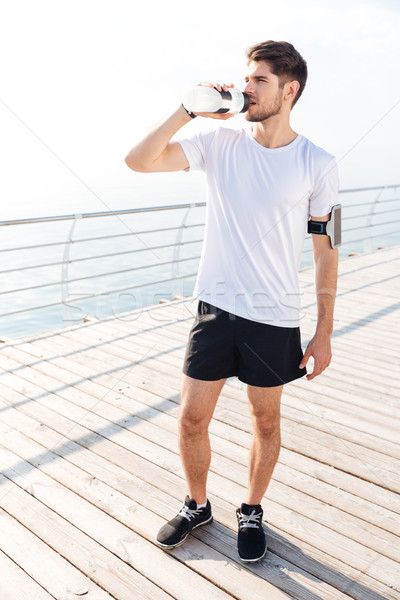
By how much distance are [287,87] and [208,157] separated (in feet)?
0.98

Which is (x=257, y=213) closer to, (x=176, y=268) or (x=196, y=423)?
(x=196, y=423)

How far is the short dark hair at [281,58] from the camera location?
1380 mm

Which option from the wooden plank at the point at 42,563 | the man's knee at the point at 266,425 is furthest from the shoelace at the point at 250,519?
the wooden plank at the point at 42,563

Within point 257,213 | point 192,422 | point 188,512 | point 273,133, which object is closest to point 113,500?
point 188,512

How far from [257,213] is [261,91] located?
0.34m

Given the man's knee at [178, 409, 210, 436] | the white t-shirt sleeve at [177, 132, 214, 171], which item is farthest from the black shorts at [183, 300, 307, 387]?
the white t-shirt sleeve at [177, 132, 214, 171]

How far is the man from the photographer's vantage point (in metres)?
1.40

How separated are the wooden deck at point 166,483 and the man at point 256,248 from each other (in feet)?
0.43

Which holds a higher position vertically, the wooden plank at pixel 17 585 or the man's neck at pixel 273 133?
the man's neck at pixel 273 133

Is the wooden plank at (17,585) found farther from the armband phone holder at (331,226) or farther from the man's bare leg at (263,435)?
the armband phone holder at (331,226)

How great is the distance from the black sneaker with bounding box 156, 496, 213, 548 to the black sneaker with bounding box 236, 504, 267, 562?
13 centimetres

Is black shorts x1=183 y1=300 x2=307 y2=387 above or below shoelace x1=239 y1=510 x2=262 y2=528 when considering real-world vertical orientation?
above

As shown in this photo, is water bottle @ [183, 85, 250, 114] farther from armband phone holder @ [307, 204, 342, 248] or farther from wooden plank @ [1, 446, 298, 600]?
wooden plank @ [1, 446, 298, 600]

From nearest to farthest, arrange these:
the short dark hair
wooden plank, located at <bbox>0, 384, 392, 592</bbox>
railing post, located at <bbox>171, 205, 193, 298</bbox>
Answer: the short dark hair, wooden plank, located at <bbox>0, 384, 392, 592</bbox>, railing post, located at <bbox>171, 205, 193, 298</bbox>
